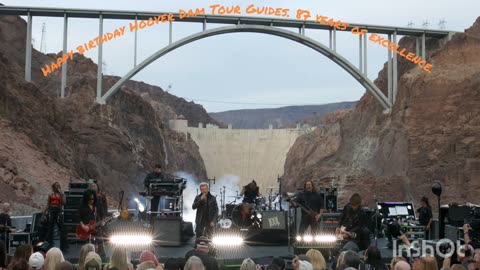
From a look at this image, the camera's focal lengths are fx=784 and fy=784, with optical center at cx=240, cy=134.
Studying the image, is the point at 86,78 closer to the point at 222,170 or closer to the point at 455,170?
the point at 455,170

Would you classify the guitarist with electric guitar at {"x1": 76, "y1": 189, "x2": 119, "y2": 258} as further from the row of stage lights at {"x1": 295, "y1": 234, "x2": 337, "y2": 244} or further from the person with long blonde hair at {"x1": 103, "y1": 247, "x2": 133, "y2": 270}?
the person with long blonde hair at {"x1": 103, "y1": 247, "x2": 133, "y2": 270}

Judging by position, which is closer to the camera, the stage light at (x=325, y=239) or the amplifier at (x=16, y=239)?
the amplifier at (x=16, y=239)

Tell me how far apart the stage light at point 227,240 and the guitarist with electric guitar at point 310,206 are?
3.76 feet

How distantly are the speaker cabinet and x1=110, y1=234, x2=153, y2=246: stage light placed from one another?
0.55 metres

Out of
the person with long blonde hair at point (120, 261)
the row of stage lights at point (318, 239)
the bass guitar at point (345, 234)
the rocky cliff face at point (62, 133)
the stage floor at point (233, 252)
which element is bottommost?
the stage floor at point (233, 252)

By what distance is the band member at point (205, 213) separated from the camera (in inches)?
509

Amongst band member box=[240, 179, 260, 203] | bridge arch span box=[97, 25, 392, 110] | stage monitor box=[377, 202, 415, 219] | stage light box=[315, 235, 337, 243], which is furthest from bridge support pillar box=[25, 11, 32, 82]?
stage light box=[315, 235, 337, 243]

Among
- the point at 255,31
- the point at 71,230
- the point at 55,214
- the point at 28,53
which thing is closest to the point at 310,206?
the point at 55,214

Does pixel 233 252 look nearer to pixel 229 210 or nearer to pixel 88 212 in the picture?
pixel 88 212

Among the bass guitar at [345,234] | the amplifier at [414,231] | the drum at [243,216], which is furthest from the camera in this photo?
the drum at [243,216]

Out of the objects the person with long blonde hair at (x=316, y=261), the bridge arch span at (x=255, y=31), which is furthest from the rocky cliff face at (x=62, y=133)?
the person with long blonde hair at (x=316, y=261)

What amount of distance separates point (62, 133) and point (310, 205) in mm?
26146

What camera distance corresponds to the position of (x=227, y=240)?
1347 cm

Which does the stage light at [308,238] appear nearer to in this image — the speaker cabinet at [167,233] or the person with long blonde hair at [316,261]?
the speaker cabinet at [167,233]
